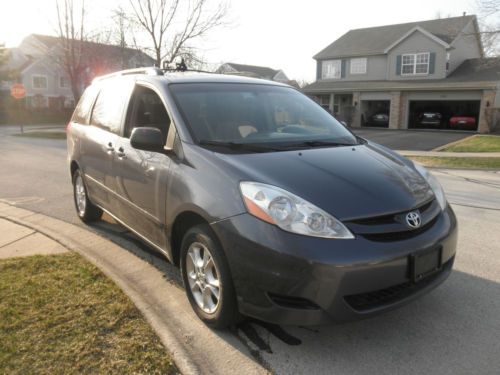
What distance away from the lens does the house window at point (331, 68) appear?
37.3 metres

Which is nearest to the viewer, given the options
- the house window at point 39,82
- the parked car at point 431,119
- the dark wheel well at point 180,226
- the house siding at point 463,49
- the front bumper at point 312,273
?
the front bumper at point 312,273

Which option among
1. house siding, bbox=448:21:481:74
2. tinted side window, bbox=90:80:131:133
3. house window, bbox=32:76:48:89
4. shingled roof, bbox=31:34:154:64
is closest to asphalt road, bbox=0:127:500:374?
tinted side window, bbox=90:80:131:133

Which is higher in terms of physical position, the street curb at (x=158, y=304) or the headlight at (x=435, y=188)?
the headlight at (x=435, y=188)

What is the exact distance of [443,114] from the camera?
33.9 metres

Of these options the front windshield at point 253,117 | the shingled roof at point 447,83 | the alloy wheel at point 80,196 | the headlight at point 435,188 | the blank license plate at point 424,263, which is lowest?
the alloy wheel at point 80,196

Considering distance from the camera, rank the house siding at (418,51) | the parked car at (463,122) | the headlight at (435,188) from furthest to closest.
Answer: the house siding at (418,51)
the parked car at (463,122)
the headlight at (435,188)

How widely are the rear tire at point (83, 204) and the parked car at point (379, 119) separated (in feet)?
101

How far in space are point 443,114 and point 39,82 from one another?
148 feet

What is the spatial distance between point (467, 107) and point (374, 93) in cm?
701

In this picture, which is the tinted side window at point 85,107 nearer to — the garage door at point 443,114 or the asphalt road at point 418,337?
the asphalt road at point 418,337

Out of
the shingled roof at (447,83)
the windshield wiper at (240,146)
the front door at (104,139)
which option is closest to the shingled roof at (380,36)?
the shingled roof at (447,83)

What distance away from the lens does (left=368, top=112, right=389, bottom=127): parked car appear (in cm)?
3359

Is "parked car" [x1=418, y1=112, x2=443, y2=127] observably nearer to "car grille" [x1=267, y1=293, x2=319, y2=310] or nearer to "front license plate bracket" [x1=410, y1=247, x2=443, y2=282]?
"front license plate bracket" [x1=410, y1=247, x2=443, y2=282]

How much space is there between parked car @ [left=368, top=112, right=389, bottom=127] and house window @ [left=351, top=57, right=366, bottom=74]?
4179 mm
